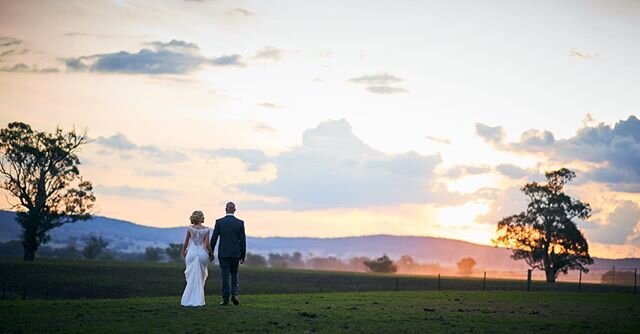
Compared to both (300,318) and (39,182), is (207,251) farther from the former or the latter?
(39,182)

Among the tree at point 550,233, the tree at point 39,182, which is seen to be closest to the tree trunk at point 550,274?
the tree at point 550,233

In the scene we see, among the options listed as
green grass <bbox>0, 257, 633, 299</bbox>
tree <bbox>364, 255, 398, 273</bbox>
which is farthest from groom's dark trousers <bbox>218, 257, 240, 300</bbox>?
tree <bbox>364, 255, 398, 273</bbox>

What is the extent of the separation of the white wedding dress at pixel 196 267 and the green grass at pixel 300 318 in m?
0.54

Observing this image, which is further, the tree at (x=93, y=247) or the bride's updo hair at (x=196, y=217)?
the tree at (x=93, y=247)

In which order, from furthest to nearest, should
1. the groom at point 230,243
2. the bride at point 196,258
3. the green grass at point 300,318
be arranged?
the groom at point 230,243, the bride at point 196,258, the green grass at point 300,318

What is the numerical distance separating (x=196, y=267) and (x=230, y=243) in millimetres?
1346

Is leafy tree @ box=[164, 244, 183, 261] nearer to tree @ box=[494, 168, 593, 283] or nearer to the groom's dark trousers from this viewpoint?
tree @ box=[494, 168, 593, 283]

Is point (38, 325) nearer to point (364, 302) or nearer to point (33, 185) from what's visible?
point (364, 302)

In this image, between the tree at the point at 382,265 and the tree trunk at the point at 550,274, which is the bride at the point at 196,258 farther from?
the tree at the point at 382,265

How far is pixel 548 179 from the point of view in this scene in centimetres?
8762

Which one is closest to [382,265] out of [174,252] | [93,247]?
[174,252]

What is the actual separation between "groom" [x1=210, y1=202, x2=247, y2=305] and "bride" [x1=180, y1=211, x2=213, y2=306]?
1.13 feet

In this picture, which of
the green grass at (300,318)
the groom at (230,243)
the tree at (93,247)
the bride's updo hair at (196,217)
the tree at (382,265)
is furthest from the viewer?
the tree at (382,265)

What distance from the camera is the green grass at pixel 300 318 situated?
18797mm
